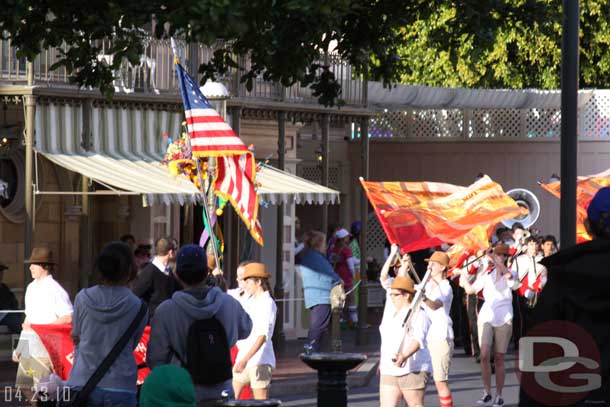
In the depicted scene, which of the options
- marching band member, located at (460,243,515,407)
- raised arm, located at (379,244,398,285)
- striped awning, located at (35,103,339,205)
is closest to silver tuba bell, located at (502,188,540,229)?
striped awning, located at (35,103,339,205)

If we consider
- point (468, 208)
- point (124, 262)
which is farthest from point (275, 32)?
point (468, 208)

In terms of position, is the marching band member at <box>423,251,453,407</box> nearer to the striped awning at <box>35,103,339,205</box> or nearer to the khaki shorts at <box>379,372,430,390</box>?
the khaki shorts at <box>379,372,430,390</box>

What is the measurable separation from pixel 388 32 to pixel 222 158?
3.88 m

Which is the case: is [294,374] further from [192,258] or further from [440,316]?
[192,258]

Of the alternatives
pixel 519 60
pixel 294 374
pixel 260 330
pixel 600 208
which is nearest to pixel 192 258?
pixel 600 208

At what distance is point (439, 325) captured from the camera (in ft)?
47.5

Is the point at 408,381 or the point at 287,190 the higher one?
the point at 287,190

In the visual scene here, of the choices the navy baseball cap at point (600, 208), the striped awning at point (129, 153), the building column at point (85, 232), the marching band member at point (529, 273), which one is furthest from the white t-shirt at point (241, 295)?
the marching band member at point (529, 273)

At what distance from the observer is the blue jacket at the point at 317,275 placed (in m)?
18.7

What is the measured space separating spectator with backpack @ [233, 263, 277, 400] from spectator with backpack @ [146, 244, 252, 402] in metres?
3.57

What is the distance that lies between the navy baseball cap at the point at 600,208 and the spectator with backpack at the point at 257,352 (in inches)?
224

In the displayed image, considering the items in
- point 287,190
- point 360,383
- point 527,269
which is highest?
point 287,190

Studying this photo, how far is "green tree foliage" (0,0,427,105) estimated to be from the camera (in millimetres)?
9945

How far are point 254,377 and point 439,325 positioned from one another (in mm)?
2732
